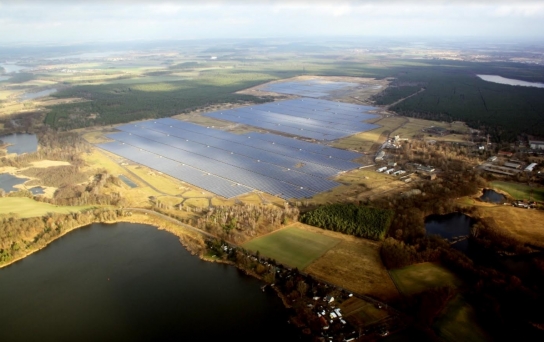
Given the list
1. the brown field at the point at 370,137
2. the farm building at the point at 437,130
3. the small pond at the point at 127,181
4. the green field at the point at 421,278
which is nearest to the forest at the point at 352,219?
the green field at the point at 421,278

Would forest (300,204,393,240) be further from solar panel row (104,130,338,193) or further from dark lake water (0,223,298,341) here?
dark lake water (0,223,298,341)

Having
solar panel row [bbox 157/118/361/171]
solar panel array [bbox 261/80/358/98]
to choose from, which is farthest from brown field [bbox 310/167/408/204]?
solar panel array [bbox 261/80/358/98]

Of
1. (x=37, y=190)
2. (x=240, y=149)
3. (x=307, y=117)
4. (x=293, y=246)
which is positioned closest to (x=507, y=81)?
(x=307, y=117)

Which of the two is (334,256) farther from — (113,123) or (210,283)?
(113,123)

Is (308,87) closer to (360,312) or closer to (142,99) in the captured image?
(142,99)

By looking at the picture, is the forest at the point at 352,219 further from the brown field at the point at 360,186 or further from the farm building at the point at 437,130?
the farm building at the point at 437,130

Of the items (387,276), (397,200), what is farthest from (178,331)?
(397,200)
